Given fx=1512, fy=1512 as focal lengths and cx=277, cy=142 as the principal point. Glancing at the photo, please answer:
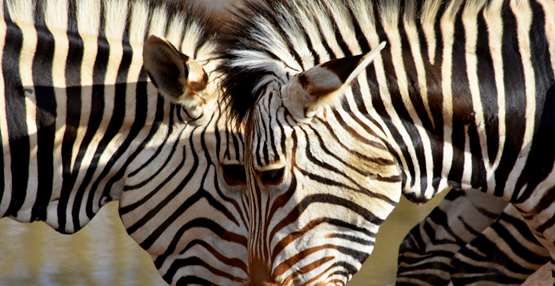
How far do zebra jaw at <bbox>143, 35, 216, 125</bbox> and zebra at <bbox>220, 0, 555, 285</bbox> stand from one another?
165 millimetres

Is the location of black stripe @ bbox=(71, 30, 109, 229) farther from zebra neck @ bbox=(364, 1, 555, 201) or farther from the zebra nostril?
zebra neck @ bbox=(364, 1, 555, 201)

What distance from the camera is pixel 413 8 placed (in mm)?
7105

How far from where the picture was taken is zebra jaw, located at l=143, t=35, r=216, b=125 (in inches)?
276

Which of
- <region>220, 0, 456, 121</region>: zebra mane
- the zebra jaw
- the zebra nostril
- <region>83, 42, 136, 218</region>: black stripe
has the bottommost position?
the zebra nostril

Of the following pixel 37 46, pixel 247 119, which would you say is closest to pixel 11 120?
pixel 37 46

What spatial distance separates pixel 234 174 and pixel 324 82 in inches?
32.2

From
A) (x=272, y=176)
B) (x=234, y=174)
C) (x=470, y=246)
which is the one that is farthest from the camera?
(x=470, y=246)

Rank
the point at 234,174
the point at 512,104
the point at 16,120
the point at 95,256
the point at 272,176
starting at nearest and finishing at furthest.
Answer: the point at 272,176, the point at 512,104, the point at 234,174, the point at 16,120, the point at 95,256

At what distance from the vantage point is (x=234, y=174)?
7.19 metres

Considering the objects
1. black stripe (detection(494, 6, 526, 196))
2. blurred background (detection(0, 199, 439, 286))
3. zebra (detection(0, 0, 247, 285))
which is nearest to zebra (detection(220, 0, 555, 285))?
black stripe (detection(494, 6, 526, 196))

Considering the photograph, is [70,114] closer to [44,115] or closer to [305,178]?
[44,115]

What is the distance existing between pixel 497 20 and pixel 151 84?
1710mm

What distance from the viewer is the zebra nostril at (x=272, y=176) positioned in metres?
6.72

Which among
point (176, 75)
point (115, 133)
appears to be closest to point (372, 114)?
point (176, 75)
